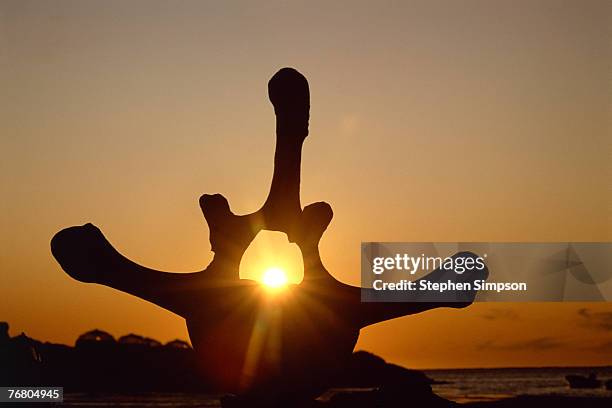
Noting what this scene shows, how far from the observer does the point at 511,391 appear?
3531cm

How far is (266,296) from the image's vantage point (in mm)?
6477

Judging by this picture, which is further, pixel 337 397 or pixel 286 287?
pixel 337 397

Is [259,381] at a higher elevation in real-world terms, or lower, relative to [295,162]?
lower

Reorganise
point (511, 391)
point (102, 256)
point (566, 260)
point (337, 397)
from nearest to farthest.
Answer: point (102, 256) < point (566, 260) < point (337, 397) < point (511, 391)

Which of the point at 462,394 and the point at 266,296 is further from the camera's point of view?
the point at 462,394

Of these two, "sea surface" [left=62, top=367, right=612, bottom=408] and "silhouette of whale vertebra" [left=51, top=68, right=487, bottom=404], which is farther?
"sea surface" [left=62, top=367, right=612, bottom=408]

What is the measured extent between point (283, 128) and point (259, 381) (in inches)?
63.5

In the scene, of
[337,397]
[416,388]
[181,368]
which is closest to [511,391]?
[181,368]

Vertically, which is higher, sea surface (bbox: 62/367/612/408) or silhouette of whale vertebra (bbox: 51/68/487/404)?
sea surface (bbox: 62/367/612/408)

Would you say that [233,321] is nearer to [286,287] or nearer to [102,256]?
[286,287]

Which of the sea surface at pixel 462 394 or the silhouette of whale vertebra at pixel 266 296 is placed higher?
the sea surface at pixel 462 394

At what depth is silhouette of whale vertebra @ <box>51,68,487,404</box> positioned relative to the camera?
6.37m

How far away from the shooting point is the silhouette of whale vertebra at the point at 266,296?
6.37 m

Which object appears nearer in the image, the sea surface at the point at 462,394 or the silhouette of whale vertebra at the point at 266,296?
the silhouette of whale vertebra at the point at 266,296
